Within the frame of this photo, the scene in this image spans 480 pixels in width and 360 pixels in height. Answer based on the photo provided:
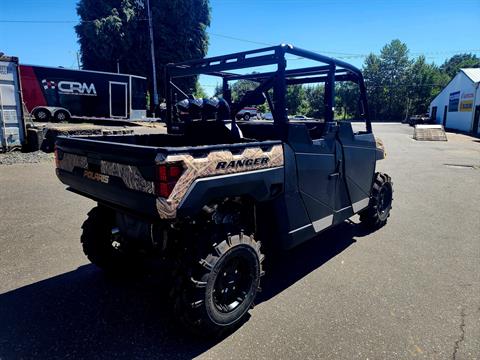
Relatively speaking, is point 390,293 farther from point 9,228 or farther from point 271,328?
point 9,228

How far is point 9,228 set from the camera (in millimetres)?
4930

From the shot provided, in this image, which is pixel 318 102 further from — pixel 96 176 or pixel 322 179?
pixel 96 176

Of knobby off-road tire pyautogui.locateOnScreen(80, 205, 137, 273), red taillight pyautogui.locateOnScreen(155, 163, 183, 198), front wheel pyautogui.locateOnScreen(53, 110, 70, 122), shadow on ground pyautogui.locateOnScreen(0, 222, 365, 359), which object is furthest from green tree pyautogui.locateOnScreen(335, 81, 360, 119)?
front wheel pyautogui.locateOnScreen(53, 110, 70, 122)

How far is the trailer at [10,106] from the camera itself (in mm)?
10344

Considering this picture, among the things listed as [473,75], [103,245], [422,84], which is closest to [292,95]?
[103,245]

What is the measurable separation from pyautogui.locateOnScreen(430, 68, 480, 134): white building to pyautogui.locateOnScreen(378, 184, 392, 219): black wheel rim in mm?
Result: 30869

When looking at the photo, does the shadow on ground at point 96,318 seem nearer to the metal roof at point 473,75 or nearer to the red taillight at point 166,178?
the red taillight at point 166,178

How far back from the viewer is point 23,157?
33.7 ft

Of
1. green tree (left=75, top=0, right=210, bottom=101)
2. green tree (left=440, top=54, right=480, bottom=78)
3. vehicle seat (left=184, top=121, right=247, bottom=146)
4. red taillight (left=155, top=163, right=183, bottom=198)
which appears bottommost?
red taillight (left=155, top=163, right=183, bottom=198)

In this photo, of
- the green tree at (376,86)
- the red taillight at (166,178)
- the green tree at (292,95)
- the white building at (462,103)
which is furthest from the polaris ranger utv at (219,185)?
the green tree at (376,86)

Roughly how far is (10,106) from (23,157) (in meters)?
1.72

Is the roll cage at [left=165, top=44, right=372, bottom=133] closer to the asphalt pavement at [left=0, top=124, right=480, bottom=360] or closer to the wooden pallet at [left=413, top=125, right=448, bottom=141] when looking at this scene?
the asphalt pavement at [left=0, top=124, right=480, bottom=360]

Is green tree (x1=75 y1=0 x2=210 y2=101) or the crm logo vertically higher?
green tree (x1=75 y1=0 x2=210 y2=101)

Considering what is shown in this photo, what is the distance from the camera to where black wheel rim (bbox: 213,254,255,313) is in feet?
9.12
